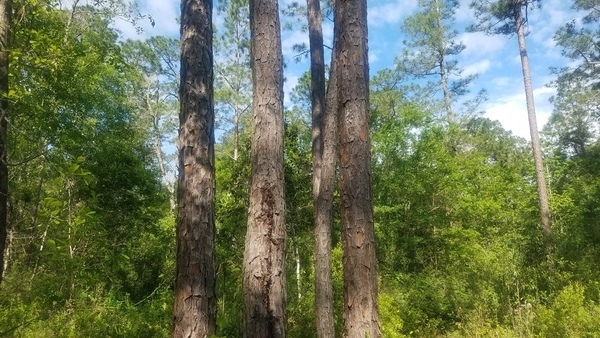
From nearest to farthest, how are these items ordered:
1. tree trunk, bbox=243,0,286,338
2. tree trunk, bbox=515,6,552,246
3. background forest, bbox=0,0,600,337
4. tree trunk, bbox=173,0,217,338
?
tree trunk, bbox=173,0,217,338 < tree trunk, bbox=243,0,286,338 < background forest, bbox=0,0,600,337 < tree trunk, bbox=515,6,552,246

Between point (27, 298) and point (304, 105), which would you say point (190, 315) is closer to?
point (27, 298)

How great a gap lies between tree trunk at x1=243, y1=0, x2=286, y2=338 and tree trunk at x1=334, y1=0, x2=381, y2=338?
1.92 feet

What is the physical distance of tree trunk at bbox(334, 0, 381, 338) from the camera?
3.06 meters

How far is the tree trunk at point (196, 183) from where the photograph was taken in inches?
118

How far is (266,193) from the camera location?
11.2 feet

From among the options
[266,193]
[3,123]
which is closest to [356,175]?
[266,193]

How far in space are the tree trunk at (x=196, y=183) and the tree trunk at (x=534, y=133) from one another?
12.1m

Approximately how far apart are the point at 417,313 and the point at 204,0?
950 centimetres

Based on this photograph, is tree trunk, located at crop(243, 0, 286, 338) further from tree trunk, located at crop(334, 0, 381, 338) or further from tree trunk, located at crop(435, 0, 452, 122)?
tree trunk, located at crop(435, 0, 452, 122)

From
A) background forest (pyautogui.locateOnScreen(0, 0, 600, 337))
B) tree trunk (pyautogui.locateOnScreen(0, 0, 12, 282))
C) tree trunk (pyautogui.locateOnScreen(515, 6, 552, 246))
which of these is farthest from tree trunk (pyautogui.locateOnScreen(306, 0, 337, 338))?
tree trunk (pyautogui.locateOnScreen(515, 6, 552, 246))

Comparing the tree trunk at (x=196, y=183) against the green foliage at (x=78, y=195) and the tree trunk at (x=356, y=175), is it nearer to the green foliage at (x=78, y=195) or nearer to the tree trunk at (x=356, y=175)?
the green foliage at (x=78, y=195)

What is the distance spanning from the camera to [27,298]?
20.9 feet

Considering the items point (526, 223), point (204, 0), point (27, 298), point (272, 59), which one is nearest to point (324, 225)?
point (272, 59)

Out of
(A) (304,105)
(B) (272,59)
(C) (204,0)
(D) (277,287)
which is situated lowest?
(D) (277,287)
